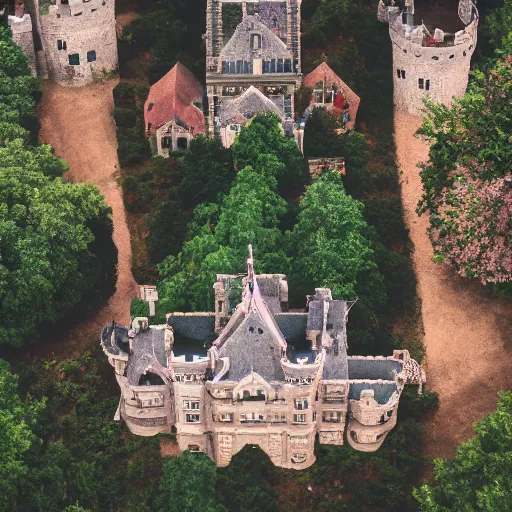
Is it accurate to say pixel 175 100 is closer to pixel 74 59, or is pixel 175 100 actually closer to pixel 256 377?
pixel 74 59

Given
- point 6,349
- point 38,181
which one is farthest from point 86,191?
point 6,349

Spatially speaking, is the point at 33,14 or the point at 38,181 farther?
the point at 33,14

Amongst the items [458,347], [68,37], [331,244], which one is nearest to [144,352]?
[331,244]

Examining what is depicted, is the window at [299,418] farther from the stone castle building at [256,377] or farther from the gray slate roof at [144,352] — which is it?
the gray slate roof at [144,352]

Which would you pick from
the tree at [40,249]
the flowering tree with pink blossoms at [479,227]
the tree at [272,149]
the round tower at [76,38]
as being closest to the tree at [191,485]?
the tree at [40,249]

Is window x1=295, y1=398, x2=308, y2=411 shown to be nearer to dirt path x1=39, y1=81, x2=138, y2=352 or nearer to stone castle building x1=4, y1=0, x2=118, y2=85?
dirt path x1=39, y1=81, x2=138, y2=352

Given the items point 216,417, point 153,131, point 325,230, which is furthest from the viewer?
point 153,131

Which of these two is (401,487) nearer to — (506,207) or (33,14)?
(506,207)
